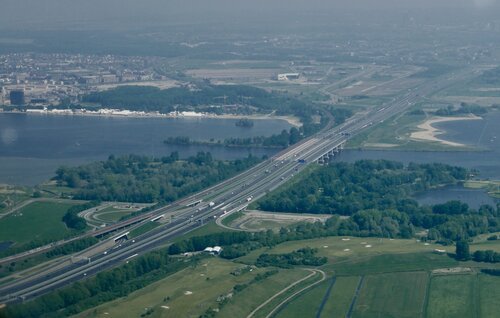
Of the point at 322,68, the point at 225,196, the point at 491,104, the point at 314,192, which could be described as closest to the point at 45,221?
the point at 225,196

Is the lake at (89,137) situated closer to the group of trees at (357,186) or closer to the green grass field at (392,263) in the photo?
the group of trees at (357,186)

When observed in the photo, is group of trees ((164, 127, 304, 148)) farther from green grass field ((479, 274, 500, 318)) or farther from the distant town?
green grass field ((479, 274, 500, 318))

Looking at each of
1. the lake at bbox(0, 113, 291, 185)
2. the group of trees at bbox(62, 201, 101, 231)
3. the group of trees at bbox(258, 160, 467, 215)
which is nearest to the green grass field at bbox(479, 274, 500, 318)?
the group of trees at bbox(258, 160, 467, 215)

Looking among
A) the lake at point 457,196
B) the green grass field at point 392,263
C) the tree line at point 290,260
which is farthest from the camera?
the lake at point 457,196

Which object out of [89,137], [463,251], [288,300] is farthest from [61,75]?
[288,300]

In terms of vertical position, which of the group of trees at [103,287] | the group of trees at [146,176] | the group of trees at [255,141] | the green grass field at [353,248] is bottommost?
the group of trees at [255,141]

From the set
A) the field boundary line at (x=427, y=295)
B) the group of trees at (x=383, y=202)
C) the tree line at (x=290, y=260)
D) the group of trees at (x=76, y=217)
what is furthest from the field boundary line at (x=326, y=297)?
the group of trees at (x=76, y=217)

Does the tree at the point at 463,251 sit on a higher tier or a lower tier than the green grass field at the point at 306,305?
higher

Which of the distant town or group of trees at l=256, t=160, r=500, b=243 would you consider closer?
group of trees at l=256, t=160, r=500, b=243
